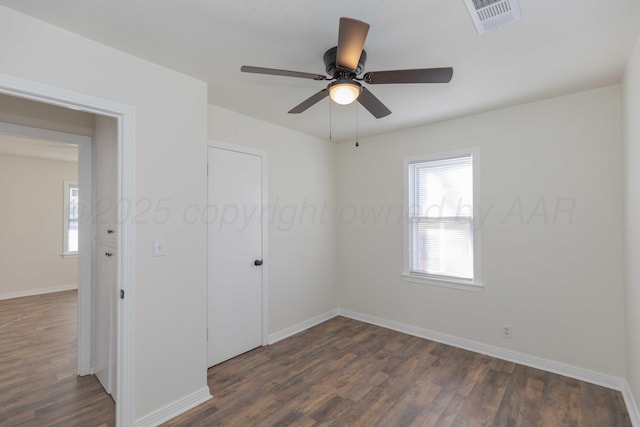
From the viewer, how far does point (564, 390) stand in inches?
99.7

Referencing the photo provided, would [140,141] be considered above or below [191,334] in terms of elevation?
above

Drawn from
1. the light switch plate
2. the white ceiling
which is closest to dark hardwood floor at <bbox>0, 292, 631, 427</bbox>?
the light switch plate

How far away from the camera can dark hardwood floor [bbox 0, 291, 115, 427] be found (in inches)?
87.4

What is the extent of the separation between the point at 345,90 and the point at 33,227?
22.4ft

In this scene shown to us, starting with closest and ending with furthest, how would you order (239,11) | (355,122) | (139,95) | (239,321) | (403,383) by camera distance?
(239,11), (139,95), (403,383), (239,321), (355,122)

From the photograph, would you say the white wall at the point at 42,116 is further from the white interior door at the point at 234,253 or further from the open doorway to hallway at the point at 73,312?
the white interior door at the point at 234,253

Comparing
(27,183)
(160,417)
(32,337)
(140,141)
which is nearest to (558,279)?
(160,417)

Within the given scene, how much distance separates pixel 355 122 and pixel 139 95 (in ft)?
7.20

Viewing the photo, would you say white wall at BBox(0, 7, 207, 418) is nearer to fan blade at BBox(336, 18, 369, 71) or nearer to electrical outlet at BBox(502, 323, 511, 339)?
fan blade at BBox(336, 18, 369, 71)

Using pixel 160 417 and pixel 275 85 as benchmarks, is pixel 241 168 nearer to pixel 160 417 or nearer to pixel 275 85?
pixel 275 85

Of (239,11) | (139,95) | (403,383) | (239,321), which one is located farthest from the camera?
(239,321)

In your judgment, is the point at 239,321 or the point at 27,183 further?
the point at 27,183

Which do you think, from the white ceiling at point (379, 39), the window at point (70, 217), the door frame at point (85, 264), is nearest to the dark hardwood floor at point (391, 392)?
the door frame at point (85, 264)

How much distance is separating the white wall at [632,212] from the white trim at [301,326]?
304cm
